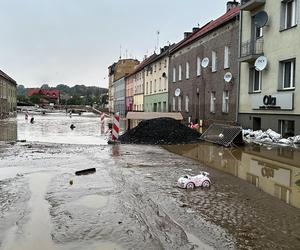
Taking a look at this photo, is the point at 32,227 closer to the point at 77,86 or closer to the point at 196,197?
the point at 196,197

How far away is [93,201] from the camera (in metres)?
6.54

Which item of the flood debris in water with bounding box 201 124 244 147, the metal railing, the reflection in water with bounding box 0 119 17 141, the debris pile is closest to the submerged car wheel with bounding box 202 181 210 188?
the flood debris in water with bounding box 201 124 244 147

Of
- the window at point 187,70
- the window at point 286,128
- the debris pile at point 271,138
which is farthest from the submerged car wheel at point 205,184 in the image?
the window at point 187,70

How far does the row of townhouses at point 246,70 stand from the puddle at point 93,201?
44.9 ft

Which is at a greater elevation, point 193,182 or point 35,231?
point 193,182

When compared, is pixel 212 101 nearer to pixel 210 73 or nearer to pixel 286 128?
pixel 210 73

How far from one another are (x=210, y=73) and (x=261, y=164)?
21.0 metres

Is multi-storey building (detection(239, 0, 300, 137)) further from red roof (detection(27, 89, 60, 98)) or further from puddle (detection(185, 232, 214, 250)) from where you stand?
red roof (detection(27, 89, 60, 98))

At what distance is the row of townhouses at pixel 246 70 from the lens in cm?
1930

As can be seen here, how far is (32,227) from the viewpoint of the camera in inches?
202

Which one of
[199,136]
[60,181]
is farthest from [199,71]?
[60,181]

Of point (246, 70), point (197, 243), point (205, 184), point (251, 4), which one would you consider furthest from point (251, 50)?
point (197, 243)

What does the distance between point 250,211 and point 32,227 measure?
3.24 m

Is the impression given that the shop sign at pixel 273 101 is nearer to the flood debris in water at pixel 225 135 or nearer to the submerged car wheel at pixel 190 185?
the flood debris in water at pixel 225 135
